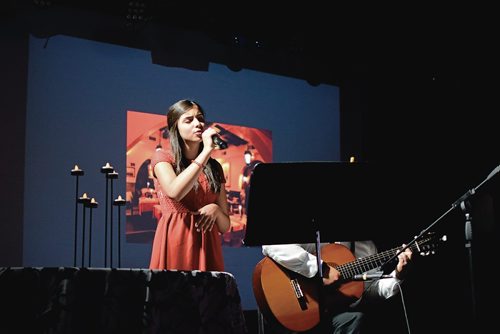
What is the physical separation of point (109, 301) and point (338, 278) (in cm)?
245

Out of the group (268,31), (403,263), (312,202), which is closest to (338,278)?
(403,263)

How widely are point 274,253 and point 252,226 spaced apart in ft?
2.98

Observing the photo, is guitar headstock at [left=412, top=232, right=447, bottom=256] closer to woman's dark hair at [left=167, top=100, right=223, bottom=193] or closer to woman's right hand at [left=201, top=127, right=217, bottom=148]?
woman's dark hair at [left=167, top=100, right=223, bottom=193]

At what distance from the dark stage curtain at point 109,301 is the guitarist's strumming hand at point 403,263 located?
2.25 meters

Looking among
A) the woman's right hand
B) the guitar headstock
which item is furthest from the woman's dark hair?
the guitar headstock

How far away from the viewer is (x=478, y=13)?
4926mm

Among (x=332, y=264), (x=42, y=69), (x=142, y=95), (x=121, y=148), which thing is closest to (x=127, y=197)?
(x=121, y=148)

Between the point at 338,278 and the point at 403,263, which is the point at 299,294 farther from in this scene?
the point at 403,263

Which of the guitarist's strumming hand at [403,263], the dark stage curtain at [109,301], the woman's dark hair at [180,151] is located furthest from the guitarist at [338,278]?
the dark stage curtain at [109,301]

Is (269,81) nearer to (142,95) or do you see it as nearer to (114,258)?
(142,95)

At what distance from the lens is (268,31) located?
565 cm

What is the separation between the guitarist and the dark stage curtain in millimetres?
2182

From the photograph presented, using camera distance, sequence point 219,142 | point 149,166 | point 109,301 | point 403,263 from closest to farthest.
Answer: point 109,301
point 219,142
point 403,263
point 149,166

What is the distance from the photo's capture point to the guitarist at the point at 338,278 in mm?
3350
